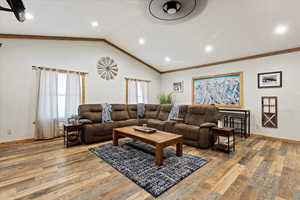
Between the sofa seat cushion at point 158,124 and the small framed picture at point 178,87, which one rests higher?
the small framed picture at point 178,87

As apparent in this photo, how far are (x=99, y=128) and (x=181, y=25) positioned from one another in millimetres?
3349

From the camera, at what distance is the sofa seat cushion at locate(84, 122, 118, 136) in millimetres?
3473

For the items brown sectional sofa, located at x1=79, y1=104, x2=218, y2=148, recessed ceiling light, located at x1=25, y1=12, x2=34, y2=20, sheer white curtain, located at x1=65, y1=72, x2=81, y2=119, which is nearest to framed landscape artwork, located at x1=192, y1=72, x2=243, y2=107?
brown sectional sofa, located at x1=79, y1=104, x2=218, y2=148

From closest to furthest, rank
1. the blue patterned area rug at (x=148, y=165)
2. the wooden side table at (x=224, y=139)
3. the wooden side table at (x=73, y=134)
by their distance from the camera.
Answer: the blue patterned area rug at (x=148, y=165) < the wooden side table at (x=224, y=139) < the wooden side table at (x=73, y=134)

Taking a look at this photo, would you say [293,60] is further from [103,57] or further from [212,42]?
[103,57]

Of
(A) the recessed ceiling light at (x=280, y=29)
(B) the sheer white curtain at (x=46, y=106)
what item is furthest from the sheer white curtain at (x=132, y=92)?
(A) the recessed ceiling light at (x=280, y=29)

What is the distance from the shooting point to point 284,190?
1.71 metres

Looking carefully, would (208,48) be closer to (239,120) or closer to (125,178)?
(239,120)

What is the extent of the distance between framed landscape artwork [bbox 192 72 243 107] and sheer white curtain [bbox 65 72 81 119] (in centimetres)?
418

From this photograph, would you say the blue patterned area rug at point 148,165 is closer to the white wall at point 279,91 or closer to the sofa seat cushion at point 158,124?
the sofa seat cushion at point 158,124

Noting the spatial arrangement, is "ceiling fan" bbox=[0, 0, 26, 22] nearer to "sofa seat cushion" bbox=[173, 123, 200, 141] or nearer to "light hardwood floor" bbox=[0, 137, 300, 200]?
"light hardwood floor" bbox=[0, 137, 300, 200]

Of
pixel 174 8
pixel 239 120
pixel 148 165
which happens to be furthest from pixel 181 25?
pixel 239 120

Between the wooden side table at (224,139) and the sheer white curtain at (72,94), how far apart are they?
397 cm

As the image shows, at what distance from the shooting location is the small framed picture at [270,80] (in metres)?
3.78
